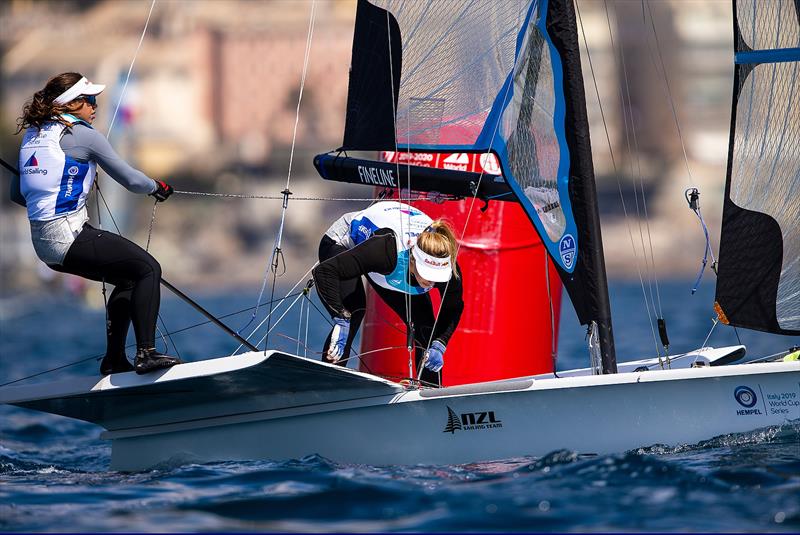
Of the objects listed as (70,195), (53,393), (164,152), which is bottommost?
(53,393)

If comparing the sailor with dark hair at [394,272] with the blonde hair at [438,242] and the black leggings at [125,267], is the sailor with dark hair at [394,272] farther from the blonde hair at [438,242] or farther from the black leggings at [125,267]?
the black leggings at [125,267]

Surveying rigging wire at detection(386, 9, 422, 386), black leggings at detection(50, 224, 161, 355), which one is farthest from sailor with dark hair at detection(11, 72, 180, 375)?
rigging wire at detection(386, 9, 422, 386)

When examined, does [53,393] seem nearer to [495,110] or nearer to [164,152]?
[495,110]

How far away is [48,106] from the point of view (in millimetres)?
4500

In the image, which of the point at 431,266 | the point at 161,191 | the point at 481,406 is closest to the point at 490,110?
the point at 431,266

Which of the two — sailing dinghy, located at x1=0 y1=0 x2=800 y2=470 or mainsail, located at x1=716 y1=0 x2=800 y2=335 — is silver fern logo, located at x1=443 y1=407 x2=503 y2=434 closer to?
sailing dinghy, located at x1=0 y1=0 x2=800 y2=470

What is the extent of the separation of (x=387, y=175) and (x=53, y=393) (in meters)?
1.66

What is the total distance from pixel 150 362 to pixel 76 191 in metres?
0.68

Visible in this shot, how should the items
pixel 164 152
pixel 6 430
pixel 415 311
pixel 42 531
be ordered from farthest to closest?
pixel 164 152 → pixel 6 430 → pixel 415 311 → pixel 42 531

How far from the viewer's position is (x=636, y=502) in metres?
3.78

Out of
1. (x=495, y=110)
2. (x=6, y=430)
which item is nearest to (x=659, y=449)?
(x=495, y=110)

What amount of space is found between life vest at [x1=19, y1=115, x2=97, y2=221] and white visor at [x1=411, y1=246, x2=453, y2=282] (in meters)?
1.27

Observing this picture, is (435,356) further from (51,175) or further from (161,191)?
(51,175)

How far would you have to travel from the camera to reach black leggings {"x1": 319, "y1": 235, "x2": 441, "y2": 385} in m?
5.00
